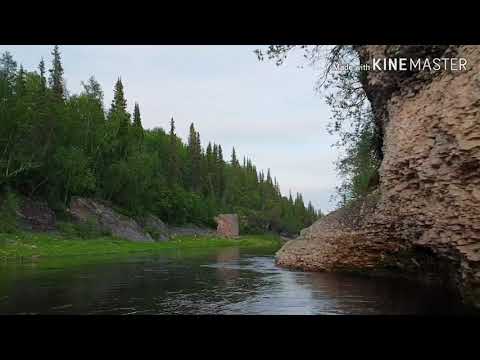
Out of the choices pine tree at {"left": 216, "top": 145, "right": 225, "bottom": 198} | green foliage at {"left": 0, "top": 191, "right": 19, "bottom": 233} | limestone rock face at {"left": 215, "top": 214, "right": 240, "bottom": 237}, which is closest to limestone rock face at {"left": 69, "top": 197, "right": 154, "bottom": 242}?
green foliage at {"left": 0, "top": 191, "right": 19, "bottom": 233}

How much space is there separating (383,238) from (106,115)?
75.7 meters

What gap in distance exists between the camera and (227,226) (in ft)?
315

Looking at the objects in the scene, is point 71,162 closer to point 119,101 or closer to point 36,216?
point 36,216

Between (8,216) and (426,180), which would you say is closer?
(426,180)

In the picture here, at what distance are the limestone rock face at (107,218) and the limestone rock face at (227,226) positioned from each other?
3340 cm

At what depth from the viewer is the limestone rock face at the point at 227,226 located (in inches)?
3718

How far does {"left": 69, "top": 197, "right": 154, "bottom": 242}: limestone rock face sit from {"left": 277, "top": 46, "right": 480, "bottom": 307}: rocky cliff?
43.2m

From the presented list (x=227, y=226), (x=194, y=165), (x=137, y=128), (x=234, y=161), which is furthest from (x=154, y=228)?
(x=234, y=161)

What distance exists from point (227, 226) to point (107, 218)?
136ft
